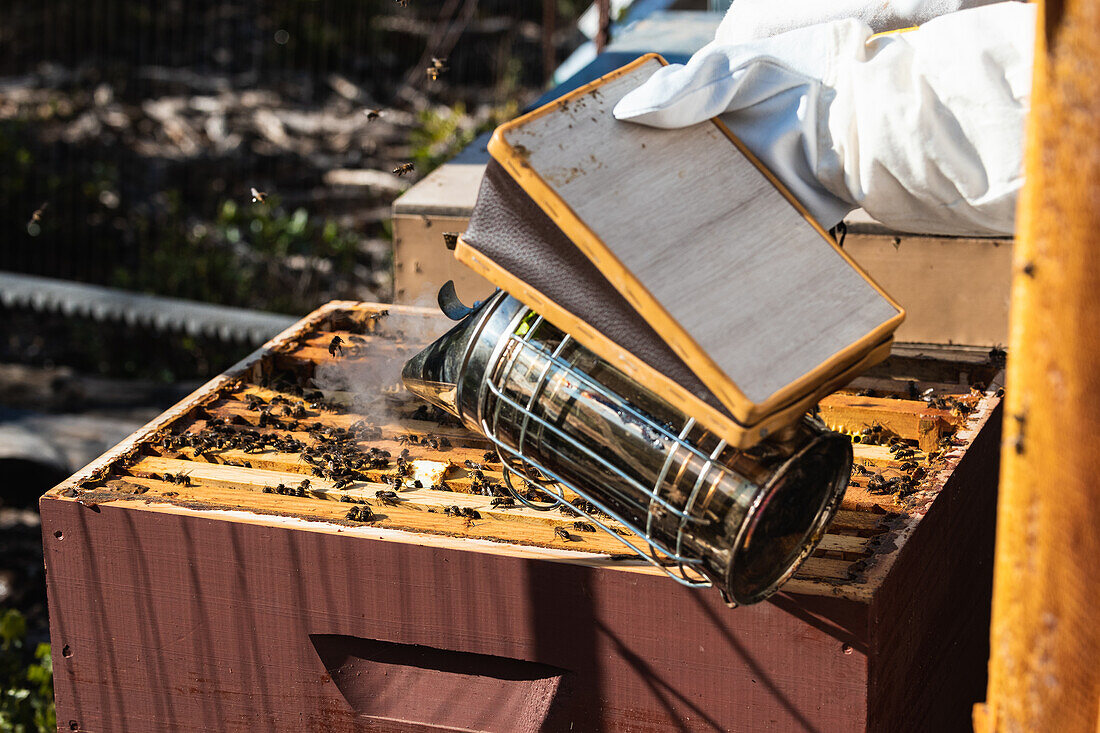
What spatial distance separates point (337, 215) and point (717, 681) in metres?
6.11

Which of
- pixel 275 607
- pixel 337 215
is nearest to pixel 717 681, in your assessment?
pixel 275 607

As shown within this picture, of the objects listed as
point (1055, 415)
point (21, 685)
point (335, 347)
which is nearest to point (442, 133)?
point (21, 685)

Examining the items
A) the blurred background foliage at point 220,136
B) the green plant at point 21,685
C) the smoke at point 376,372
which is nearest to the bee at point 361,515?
the smoke at point 376,372

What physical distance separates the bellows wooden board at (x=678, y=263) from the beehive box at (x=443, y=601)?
0.41 metres

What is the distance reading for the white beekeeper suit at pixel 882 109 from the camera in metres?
1.46


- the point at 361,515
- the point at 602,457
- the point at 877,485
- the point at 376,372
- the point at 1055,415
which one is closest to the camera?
the point at 1055,415

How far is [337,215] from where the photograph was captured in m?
7.34

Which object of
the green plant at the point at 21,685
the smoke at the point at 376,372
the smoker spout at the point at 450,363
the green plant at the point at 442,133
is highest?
the green plant at the point at 442,133

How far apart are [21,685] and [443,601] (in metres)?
2.12

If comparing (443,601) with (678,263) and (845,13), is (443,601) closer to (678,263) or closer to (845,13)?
(678,263)

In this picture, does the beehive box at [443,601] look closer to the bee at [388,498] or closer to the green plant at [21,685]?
the bee at [388,498]

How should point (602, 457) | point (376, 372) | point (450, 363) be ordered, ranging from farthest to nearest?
point (376, 372), point (450, 363), point (602, 457)

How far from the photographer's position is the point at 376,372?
8.15 feet

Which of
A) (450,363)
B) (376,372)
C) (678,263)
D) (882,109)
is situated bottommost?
(376,372)
